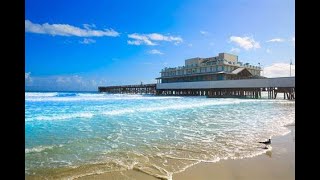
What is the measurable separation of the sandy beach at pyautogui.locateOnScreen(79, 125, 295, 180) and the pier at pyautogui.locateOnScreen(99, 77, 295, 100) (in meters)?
29.8

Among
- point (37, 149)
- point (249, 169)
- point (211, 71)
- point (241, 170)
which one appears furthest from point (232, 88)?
point (241, 170)

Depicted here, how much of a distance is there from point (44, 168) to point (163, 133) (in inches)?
203

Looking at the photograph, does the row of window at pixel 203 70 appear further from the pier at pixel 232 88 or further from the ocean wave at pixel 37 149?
the ocean wave at pixel 37 149

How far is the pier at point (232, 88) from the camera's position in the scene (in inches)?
1416

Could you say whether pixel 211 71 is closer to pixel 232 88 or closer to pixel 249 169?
pixel 232 88

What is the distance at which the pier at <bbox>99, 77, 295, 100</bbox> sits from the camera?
118 ft

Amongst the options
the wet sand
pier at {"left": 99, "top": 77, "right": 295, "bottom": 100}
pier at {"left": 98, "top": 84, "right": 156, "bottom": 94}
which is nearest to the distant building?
pier at {"left": 98, "top": 84, "right": 156, "bottom": 94}

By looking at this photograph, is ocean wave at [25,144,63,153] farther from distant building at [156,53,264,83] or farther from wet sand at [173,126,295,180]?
distant building at [156,53,264,83]

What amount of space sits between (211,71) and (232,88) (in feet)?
35.3
